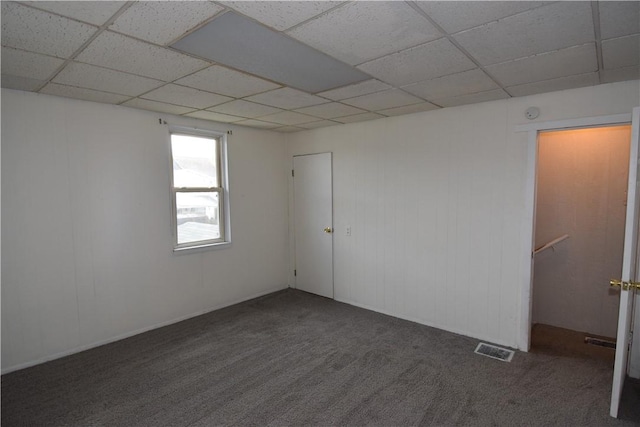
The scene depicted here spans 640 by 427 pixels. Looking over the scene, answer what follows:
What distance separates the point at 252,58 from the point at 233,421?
2.43m

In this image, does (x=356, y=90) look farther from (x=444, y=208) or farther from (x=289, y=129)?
(x=289, y=129)

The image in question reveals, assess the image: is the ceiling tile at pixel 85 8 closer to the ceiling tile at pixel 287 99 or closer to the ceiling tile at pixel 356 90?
the ceiling tile at pixel 287 99

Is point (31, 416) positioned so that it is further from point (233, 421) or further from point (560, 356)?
point (560, 356)

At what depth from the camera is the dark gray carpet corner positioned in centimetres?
231

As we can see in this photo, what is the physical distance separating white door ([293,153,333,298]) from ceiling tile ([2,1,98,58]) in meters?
3.10

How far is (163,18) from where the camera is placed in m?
1.71

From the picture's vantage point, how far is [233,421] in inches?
89.3

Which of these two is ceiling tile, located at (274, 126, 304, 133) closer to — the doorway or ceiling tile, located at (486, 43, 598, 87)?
ceiling tile, located at (486, 43, 598, 87)

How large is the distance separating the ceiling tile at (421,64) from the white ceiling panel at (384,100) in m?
0.35

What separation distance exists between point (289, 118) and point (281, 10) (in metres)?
2.42

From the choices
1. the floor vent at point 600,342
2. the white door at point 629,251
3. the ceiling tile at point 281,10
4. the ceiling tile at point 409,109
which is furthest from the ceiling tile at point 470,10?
the floor vent at point 600,342

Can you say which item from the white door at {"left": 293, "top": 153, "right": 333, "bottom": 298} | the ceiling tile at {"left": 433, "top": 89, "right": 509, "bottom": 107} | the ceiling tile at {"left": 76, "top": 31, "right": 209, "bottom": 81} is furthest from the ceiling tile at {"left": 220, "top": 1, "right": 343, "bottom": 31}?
the white door at {"left": 293, "top": 153, "right": 333, "bottom": 298}

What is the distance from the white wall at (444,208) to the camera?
10.5ft

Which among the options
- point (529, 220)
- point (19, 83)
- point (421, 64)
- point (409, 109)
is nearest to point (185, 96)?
point (19, 83)
